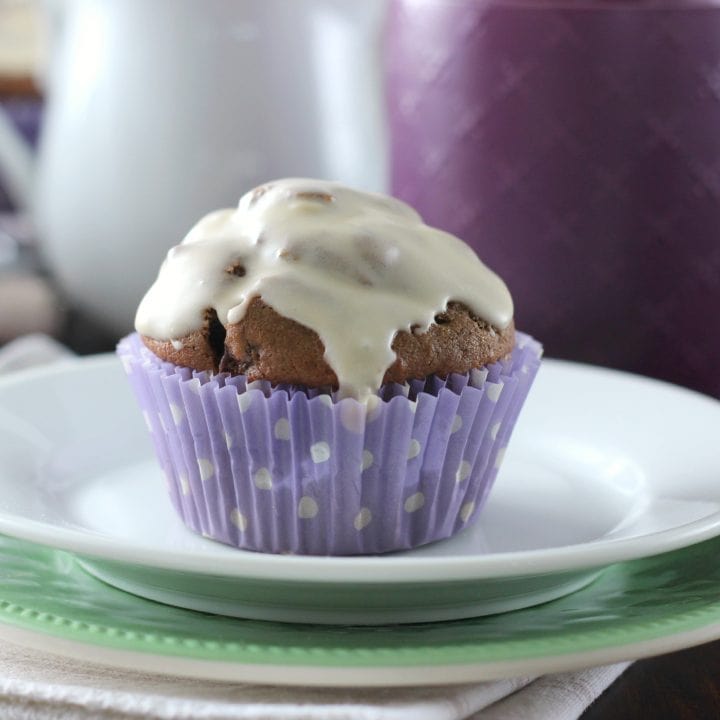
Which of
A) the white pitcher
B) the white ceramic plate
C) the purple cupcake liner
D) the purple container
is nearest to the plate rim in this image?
the white ceramic plate

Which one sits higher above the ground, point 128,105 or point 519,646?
point 519,646

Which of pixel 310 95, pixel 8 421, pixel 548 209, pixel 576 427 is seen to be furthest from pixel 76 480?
pixel 310 95

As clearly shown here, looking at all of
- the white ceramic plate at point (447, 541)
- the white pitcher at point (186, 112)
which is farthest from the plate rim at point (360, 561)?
the white pitcher at point (186, 112)

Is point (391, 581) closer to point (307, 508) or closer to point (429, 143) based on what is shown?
point (307, 508)

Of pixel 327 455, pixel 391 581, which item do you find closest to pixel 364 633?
pixel 391 581

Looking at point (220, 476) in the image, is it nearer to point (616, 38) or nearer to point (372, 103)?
point (616, 38)

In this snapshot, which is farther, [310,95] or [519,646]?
[310,95]

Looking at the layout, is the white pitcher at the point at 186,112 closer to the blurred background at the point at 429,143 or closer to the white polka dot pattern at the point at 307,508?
the blurred background at the point at 429,143

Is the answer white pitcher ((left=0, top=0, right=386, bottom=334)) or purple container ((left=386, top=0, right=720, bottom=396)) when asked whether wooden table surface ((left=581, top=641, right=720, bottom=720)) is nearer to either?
purple container ((left=386, top=0, right=720, bottom=396))
